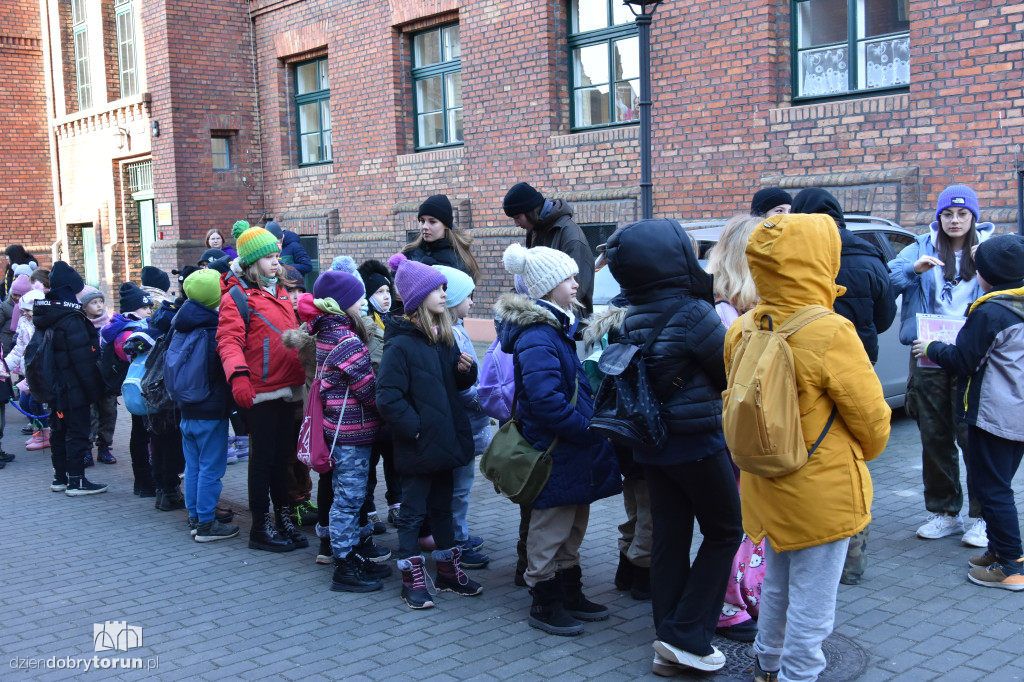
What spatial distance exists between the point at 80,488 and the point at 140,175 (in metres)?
14.0

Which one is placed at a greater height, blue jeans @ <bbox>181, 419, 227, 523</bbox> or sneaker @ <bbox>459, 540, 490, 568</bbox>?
blue jeans @ <bbox>181, 419, 227, 523</bbox>

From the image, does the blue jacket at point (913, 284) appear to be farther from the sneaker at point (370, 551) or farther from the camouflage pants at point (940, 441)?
the sneaker at point (370, 551)

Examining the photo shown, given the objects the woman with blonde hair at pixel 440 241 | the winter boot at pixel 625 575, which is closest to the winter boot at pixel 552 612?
the winter boot at pixel 625 575

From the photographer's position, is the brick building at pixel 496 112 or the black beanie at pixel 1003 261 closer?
the black beanie at pixel 1003 261

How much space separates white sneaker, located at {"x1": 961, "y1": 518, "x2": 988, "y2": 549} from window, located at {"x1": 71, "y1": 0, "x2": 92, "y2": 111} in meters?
21.3

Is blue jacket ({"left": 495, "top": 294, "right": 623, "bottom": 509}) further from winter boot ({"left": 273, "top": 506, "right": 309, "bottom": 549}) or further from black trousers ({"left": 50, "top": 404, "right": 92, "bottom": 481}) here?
black trousers ({"left": 50, "top": 404, "right": 92, "bottom": 481})

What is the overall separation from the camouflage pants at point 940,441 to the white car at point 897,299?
2325mm

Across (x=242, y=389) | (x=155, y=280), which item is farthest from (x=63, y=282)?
(x=242, y=389)

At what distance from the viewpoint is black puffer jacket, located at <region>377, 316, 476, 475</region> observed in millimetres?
4883

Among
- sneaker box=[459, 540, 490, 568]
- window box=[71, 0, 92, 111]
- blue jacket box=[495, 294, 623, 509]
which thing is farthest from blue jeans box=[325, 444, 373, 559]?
window box=[71, 0, 92, 111]

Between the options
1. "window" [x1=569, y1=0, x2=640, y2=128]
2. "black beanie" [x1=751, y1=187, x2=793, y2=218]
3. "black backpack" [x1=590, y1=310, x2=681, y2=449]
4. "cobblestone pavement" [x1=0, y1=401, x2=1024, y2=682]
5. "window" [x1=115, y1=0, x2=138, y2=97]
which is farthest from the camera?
"window" [x1=115, y1=0, x2=138, y2=97]

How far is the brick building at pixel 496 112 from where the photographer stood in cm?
922

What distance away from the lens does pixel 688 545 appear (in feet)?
13.2

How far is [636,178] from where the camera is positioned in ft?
38.6
